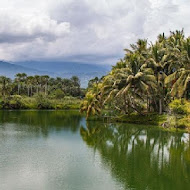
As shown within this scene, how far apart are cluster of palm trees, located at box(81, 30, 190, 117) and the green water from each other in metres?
9.20

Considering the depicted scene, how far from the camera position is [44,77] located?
9994cm

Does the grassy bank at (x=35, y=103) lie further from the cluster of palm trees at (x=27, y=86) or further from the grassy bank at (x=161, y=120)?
the grassy bank at (x=161, y=120)

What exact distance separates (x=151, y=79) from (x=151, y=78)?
6.0 inches

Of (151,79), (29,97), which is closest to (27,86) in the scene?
(29,97)

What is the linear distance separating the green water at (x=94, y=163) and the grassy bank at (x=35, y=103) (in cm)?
4284

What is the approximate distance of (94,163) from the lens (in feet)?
54.0

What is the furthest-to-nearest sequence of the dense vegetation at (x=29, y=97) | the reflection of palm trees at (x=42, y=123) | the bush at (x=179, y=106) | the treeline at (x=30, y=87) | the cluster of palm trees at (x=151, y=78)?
the treeline at (x=30, y=87) → the dense vegetation at (x=29, y=97) → the cluster of palm trees at (x=151, y=78) → the reflection of palm trees at (x=42, y=123) → the bush at (x=179, y=106)

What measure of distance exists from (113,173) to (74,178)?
2.27 meters

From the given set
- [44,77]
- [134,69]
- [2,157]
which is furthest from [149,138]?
[44,77]

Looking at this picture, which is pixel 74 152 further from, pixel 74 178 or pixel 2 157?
pixel 74 178

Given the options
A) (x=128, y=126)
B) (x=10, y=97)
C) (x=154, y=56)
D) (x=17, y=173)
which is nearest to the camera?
(x=17, y=173)

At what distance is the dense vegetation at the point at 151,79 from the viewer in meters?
34.1

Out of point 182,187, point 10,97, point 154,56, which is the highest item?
point 154,56

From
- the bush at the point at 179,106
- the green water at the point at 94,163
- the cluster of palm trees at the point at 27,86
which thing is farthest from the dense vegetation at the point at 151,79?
the cluster of palm trees at the point at 27,86
